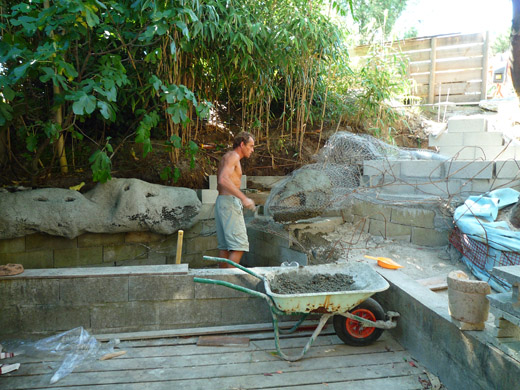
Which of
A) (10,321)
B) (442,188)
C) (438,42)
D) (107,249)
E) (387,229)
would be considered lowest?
(10,321)

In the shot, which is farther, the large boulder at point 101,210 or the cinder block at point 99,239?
the cinder block at point 99,239

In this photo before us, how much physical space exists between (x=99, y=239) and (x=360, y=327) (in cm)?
359

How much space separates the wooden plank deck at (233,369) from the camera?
2557 mm

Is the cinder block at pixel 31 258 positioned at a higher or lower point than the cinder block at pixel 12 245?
lower

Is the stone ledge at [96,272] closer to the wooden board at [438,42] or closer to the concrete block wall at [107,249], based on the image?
the concrete block wall at [107,249]

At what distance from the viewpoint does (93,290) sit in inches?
126

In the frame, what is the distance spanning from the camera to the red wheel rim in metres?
3.05

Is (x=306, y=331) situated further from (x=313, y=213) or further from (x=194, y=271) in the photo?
(x=313, y=213)

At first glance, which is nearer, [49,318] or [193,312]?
[49,318]

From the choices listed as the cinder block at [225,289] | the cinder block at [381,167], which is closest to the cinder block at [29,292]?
the cinder block at [225,289]

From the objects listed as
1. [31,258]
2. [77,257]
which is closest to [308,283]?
[77,257]

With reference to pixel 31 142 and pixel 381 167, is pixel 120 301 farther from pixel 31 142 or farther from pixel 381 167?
pixel 381 167

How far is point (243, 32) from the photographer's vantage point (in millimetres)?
5227

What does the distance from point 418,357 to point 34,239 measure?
441 centimetres
